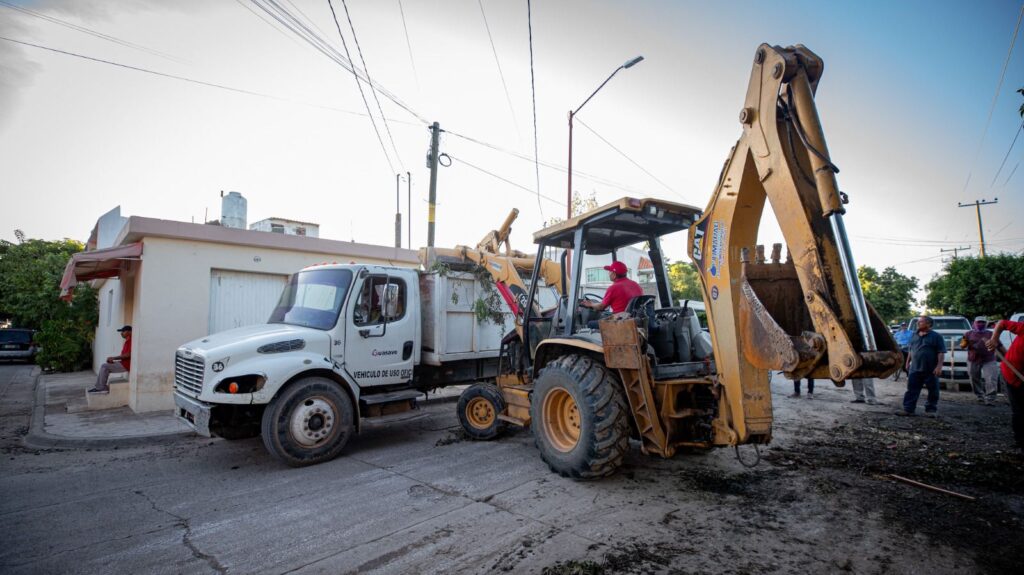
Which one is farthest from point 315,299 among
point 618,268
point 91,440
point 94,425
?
point 94,425

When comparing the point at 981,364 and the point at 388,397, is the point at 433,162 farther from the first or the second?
the point at 981,364

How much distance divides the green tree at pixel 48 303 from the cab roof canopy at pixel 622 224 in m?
17.2

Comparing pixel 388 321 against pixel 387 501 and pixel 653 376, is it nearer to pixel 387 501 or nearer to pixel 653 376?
pixel 387 501

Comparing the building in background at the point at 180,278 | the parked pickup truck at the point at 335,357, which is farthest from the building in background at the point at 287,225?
the parked pickup truck at the point at 335,357

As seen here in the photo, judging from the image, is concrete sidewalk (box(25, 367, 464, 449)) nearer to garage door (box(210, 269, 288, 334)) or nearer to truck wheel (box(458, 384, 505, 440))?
garage door (box(210, 269, 288, 334))

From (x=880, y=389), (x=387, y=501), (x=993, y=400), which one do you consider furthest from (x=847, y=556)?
(x=880, y=389)

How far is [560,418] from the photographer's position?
5031 millimetres

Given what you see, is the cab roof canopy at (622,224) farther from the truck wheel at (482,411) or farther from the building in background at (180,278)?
the building in background at (180,278)

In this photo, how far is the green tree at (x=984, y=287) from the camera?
24.1m

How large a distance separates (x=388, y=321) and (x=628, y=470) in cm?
374

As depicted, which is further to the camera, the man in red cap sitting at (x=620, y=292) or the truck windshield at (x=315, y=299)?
the truck windshield at (x=315, y=299)

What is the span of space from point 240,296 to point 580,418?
852cm

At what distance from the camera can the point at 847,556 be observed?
10.1 ft

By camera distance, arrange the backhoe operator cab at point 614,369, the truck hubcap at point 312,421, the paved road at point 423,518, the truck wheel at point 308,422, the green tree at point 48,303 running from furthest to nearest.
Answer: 1. the green tree at point 48,303
2. the truck hubcap at point 312,421
3. the truck wheel at point 308,422
4. the backhoe operator cab at point 614,369
5. the paved road at point 423,518
